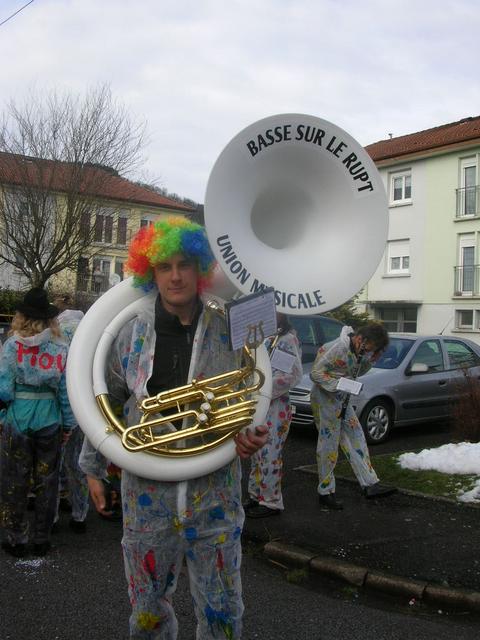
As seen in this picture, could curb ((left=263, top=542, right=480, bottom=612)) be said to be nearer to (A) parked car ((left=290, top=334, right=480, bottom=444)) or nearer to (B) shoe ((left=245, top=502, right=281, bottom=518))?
(B) shoe ((left=245, top=502, right=281, bottom=518))

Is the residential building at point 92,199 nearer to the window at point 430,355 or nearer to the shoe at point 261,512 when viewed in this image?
the window at point 430,355

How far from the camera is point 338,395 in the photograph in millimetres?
6062

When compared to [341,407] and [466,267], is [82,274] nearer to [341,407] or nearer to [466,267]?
[466,267]

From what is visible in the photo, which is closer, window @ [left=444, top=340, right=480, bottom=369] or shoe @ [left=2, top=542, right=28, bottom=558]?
shoe @ [left=2, top=542, right=28, bottom=558]

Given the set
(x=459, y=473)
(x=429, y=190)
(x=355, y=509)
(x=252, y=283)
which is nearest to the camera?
(x=252, y=283)

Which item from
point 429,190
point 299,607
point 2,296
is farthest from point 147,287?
point 429,190

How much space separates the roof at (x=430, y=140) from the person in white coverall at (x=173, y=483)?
26340mm

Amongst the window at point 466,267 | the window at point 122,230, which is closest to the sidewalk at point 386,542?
the window at point 122,230

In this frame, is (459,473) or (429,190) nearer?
(459,473)

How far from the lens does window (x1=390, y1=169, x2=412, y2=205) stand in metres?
29.5

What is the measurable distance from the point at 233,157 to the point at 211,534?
1.38 m

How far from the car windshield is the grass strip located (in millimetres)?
2257

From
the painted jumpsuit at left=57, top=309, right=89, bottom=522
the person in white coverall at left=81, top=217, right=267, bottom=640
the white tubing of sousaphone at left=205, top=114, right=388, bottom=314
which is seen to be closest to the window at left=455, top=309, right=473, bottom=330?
the painted jumpsuit at left=57, top=309, right=89, bottom=522

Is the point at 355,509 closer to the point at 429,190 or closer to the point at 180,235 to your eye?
the point at 180,235
